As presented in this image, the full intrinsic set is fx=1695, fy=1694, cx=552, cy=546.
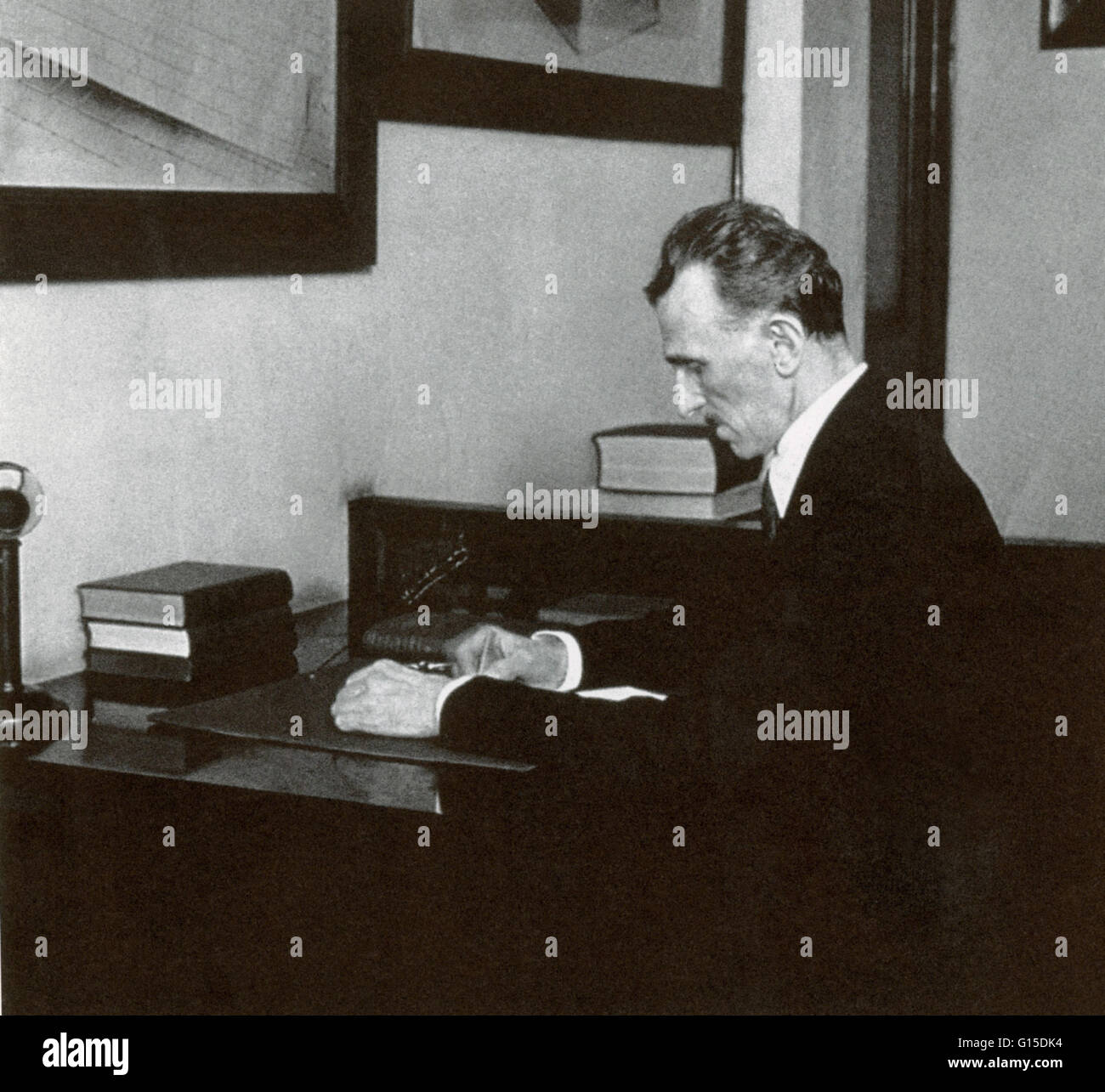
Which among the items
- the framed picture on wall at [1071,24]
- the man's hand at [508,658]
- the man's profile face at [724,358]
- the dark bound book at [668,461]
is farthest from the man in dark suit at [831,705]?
the framed picture on wall at [1071,24]

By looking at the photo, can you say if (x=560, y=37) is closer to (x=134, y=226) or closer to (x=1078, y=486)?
(x=134, y=226)

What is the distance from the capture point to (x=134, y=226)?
2.17 metres

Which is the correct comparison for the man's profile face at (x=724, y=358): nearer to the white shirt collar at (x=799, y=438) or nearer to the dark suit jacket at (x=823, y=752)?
the white shirt collar at (x=799, y=438)

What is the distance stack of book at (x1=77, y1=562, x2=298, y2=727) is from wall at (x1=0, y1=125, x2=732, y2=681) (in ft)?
0.46

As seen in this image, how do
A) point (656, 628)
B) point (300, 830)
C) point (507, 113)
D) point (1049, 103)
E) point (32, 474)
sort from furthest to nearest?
point (1049, 103) → point (507, 113) → point (656, 628) → point (32, 474) → point (300, 830)

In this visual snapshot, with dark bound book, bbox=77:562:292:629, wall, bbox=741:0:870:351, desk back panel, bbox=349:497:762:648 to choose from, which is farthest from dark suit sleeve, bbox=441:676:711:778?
wall, bbox=741:0:870:351

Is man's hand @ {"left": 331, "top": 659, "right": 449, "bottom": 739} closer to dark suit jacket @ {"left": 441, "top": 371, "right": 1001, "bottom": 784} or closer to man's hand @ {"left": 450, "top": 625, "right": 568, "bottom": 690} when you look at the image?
dark suit jacket @ {"left": 441, "top": 371, "right": 1001, "bottom": 784}

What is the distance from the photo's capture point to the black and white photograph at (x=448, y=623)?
5.74ft

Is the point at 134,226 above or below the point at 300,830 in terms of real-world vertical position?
above

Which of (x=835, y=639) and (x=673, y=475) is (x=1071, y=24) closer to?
(x=673, y=475)

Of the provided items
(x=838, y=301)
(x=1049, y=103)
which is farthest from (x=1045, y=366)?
(x=838, y=301)

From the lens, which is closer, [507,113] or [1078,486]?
[507,113]

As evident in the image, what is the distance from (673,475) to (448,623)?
72 centimetres

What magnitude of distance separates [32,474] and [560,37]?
1.51 metres
